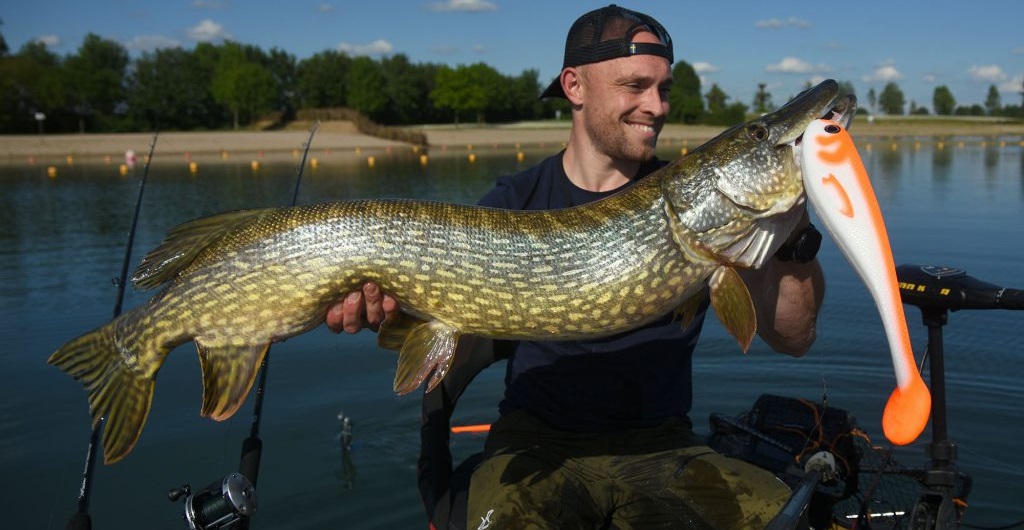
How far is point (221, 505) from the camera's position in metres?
2.65

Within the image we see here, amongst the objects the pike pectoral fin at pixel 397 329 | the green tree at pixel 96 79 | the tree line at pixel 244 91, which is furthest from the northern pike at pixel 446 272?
the green tree at pixel 96 79

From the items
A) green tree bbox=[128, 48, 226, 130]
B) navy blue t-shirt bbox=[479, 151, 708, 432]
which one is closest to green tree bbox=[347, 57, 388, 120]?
green tree bbox=[128, 48, 226, 130]

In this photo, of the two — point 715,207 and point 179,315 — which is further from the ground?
point 715,207

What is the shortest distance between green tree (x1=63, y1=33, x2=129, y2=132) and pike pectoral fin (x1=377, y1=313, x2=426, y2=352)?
58.5 meters

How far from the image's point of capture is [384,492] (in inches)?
170

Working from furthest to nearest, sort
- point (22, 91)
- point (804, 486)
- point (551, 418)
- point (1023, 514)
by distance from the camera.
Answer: point (22, 91) < point (1023, 514) < point (551, 418) < point (804, 486)

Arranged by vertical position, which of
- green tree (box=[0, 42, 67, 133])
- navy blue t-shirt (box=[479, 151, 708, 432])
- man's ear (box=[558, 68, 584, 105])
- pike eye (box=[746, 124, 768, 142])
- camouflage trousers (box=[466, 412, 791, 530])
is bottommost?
camouflage trousers (box=[466, 412, 791, 530])

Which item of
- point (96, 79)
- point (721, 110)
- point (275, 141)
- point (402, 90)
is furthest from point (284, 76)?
point (721, 110)

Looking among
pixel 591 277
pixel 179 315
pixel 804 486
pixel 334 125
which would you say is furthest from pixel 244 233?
pixel 334 125

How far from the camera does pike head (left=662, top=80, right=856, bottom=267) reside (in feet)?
7.75

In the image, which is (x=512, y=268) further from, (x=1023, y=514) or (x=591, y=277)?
(x=1023, y=514)

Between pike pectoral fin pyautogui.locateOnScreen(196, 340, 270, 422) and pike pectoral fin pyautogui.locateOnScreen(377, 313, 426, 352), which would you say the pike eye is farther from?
pike pectoral fin pyautogui.locateOnScreen(196, 340, 270, 422)

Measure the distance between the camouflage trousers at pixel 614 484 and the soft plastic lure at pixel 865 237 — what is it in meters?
0.87

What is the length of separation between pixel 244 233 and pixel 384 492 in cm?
221
